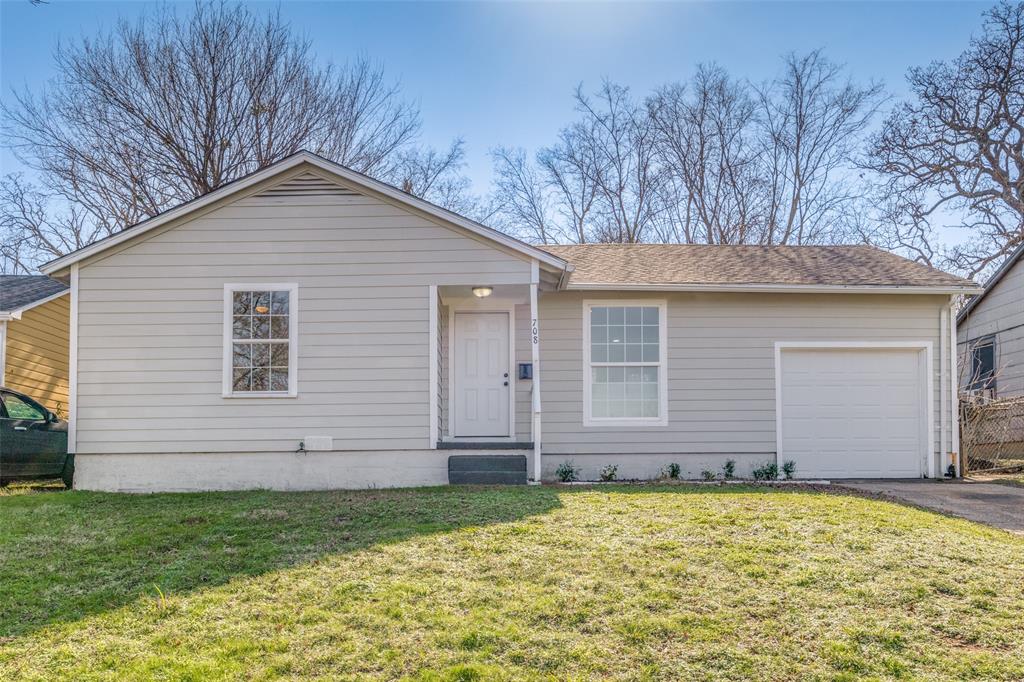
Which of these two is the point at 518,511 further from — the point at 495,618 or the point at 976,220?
the point at 976,220

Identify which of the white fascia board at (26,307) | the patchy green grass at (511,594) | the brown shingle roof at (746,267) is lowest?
the patchy green grass at (511,594)

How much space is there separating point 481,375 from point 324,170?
3.48 m

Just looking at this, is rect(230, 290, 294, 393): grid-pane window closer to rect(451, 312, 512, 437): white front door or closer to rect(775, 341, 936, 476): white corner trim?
rect(451, 312, 512, 437): white front door

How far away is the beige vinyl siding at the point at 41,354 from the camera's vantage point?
12.0 m

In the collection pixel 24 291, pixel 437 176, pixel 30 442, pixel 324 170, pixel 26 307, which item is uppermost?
pixel 437 176

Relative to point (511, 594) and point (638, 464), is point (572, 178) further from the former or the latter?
point (511, 594)

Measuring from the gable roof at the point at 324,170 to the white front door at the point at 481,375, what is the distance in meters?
1.66

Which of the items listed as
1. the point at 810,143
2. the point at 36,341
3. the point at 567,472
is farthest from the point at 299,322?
the point at 810,143

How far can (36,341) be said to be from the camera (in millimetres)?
12578

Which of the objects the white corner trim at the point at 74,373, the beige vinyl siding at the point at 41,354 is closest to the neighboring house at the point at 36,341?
the beige vinyl siding at the point at 41,354

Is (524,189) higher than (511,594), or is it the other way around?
(524,189)

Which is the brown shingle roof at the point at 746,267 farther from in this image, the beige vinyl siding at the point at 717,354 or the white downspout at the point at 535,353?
the white downspout at the point at 535,353

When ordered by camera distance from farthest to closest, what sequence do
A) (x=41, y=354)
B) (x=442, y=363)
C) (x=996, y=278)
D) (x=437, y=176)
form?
1. (x=437, y=176)
2. (x=996, y=278)
3. (x=41, y=354)
4. (x=442, y=363)

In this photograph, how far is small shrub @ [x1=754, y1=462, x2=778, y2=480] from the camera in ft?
32.8
